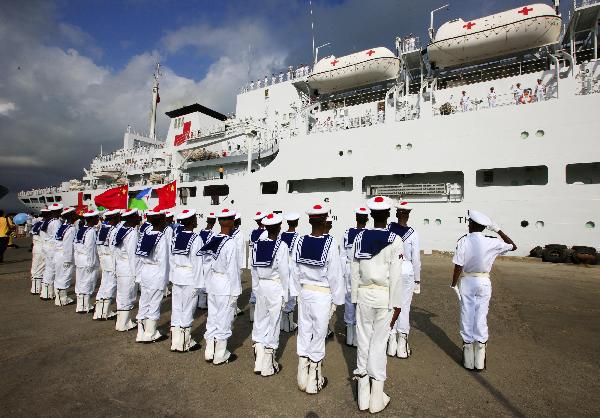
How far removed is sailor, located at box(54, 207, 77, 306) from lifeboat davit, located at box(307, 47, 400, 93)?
45.3ft

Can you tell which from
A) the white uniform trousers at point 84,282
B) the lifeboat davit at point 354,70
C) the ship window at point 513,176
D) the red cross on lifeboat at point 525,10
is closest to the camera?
the white uniform trousers at point 84,282

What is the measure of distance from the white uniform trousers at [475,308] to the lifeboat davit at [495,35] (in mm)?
13459

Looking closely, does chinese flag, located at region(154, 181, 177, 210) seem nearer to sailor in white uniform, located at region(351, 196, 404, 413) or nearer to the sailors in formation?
the sailors in formation

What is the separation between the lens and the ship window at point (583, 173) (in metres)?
10.8

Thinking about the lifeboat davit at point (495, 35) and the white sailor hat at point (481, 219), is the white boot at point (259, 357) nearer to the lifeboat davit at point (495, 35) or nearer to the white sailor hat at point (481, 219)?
the white sailor hat at point (481, 219)

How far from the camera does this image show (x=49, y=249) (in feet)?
23.0

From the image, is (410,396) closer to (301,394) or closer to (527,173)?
(301,394)

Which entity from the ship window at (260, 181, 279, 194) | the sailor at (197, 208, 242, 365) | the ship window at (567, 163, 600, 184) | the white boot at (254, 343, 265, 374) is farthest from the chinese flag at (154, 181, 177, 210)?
the ship window at (567, 163, 600, 184)

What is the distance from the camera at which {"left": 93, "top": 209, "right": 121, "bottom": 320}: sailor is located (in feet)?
17.9

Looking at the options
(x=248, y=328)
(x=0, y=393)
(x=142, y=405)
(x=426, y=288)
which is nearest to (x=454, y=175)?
(x=426, y=288)

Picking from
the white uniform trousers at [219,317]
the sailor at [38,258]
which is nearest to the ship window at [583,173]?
the white uniform trousers at [219,317]

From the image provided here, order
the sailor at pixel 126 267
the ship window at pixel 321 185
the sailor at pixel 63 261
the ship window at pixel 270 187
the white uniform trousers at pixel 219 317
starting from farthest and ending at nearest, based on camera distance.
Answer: the ship window at pixel 270 187 < the ship window at pixel 321 185 < the sailor at pixel 63 261 < the sailor at pixel 126 267 < the white uniform trousers at pixel 219 317

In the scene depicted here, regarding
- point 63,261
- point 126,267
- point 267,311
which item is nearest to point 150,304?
point 126,267

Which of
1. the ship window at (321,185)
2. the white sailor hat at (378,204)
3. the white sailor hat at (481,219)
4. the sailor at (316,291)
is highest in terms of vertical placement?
the ship window at (321,185)
